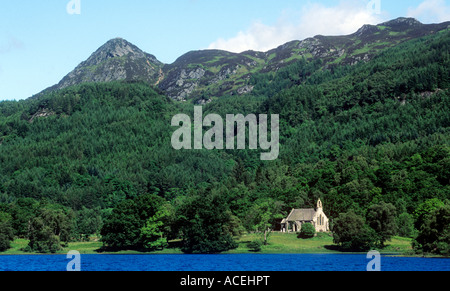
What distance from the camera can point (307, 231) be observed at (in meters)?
139

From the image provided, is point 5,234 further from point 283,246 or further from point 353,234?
point 353,234

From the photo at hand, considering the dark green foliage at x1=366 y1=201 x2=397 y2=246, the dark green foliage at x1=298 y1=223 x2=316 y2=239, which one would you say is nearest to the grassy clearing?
the dark green foliage at x1=298 y1=223 x2=316 y2=239

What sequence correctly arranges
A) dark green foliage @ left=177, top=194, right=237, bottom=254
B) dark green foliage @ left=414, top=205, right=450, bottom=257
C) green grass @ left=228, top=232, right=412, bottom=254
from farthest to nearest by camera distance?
dark green foliage @ left=177, top=194, right=237, bottom=254 < green grass @ left=228, top=232, right=412, bottom=254 < dark green foliage @ left=414, top=205, right=450, bottom=257

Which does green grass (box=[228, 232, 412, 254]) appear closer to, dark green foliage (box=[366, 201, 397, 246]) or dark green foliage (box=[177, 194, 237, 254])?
dark green foliage (box=[366, 201, 397, 246])

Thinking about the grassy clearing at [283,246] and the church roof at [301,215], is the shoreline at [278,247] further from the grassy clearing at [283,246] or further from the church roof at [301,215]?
the church roof at [301,215]

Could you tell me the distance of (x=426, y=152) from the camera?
18138 cm

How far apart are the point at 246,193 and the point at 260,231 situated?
27899mm

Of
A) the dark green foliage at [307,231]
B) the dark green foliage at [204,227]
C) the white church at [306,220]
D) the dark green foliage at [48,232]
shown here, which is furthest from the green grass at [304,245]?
the dark green foliage at [48,232]

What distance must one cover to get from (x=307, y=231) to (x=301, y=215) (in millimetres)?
14438

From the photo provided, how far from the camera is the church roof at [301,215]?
150 metres

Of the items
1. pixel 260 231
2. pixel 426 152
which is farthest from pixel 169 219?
pixel 426 152

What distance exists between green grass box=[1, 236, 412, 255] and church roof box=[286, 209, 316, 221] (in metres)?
9.13

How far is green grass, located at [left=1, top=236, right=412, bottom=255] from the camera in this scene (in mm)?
119688

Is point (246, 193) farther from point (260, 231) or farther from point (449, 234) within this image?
point (449, 234)
